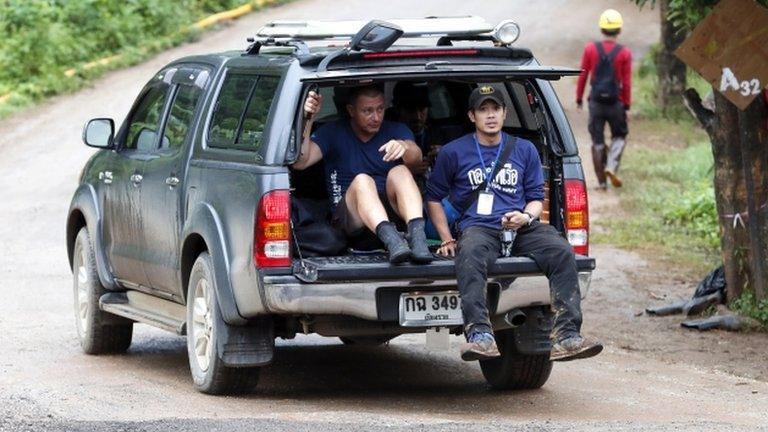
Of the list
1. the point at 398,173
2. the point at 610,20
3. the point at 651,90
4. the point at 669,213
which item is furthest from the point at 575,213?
the point at 651,90

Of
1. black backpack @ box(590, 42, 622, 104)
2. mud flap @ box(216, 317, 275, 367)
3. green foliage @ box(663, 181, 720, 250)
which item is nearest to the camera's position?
mud flap @ box(216, 317, 275, 367)

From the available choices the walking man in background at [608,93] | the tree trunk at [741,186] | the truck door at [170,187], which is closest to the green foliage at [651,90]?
the walking man in background at [608,93]

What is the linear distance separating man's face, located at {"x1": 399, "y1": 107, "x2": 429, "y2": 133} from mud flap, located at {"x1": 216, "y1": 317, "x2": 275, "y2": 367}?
1.70m

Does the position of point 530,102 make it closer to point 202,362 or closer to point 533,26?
point 202,362

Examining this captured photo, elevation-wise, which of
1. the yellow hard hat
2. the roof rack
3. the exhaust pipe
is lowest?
the exhaust pipe

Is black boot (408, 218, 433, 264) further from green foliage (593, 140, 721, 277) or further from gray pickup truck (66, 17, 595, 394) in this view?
green foliage (593, 140, 721, 277)

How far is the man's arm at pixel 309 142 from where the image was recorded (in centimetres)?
840

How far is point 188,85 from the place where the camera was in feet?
31.4

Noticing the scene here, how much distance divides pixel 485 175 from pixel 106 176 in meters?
2.84

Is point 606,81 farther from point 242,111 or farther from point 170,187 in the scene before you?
point 242,111

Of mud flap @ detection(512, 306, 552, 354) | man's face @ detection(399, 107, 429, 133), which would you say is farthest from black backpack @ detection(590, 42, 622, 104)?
mud flap @ detection(512, 306, 552, 354)

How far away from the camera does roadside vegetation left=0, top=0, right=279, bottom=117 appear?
80.4 feet

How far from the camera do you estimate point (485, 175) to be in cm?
862

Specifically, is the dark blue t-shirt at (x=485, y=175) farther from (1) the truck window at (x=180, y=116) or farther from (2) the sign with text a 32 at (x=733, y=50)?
(2) the sign with text a 32 at (x=733, y=50)
